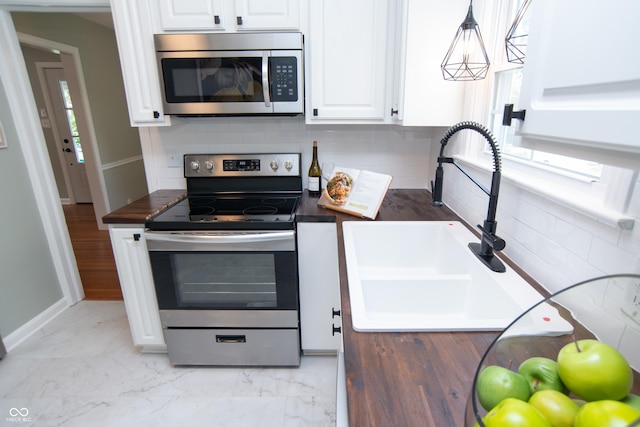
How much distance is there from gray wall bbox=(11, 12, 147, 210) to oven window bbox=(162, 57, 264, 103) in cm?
256

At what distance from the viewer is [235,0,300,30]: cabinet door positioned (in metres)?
1.69

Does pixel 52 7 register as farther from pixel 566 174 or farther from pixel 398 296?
pixel 566 174

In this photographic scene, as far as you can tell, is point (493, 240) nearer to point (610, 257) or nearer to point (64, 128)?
point (610, 257)

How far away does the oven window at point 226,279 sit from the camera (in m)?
1.74

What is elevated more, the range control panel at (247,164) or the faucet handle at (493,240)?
the range control panel at (247,164)

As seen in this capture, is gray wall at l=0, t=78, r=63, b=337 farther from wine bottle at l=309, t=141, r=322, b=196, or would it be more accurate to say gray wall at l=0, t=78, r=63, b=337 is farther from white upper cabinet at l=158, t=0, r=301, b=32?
wine bottle at l=309, t=141, r=322, b=196

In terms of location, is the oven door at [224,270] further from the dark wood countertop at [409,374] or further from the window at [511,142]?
the window at [511,142]

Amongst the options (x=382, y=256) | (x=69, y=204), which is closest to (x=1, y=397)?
(x=382, y=256)

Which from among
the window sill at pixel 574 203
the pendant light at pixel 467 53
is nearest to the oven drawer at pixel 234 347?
the window sill at pixel 574 203

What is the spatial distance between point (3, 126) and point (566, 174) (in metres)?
3.01

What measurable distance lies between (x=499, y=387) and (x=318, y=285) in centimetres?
144

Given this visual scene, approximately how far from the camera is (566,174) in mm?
1027

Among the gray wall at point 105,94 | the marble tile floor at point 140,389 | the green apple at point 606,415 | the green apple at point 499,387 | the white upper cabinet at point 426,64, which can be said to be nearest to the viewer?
the green apple at point 606,415

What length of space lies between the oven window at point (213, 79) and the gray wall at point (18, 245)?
1.26 m
